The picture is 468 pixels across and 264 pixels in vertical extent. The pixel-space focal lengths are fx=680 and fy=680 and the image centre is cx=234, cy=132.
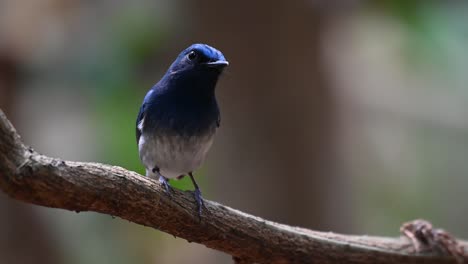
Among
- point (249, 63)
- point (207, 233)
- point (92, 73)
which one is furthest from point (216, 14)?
point (207, 233)

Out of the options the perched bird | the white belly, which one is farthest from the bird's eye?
the white belly

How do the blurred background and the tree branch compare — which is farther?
the blurred background

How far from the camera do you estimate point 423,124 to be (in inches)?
366

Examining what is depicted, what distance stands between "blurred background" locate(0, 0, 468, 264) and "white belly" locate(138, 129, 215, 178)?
4.87ft

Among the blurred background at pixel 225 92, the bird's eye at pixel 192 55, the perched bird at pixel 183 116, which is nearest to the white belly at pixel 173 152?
the perched bird at pixel 183 116

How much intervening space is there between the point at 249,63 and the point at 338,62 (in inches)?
92.2

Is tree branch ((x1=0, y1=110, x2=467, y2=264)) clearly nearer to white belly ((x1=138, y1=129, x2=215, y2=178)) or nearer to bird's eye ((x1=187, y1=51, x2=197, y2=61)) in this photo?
white belly ((x1=138, y1=129, x2=215, y2=178))

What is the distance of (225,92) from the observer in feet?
20.2

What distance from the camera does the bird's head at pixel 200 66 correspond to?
11.7 ft

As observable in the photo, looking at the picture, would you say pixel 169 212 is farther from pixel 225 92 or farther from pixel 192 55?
pixel 225 92

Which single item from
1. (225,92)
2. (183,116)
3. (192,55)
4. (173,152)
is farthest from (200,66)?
(225,92)

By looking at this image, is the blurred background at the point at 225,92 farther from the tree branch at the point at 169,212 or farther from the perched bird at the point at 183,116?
the tree branch at the point at 169,212

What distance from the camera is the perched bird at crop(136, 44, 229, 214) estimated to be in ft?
11.7

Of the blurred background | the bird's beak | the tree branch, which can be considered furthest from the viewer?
the blurred background
